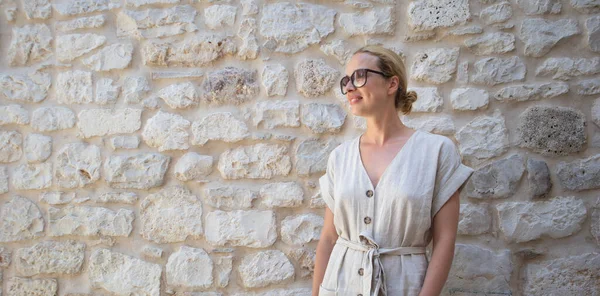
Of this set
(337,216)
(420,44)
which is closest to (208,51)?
(420,44)

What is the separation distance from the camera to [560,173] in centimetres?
259

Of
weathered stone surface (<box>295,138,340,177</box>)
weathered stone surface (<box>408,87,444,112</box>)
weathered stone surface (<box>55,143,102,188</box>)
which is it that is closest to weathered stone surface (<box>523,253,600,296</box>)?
weathered stone surface (<box>408,87,444,112</box>)

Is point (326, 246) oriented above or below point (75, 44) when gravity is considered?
below

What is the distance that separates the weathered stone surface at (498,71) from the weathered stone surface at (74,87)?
2100 millimetres

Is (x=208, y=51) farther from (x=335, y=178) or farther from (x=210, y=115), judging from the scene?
(x=335, y=178)

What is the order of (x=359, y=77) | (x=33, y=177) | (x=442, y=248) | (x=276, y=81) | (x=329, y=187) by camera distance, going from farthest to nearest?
(x=33, y=177)
(x=276, y=81)
(x=329, y=187)
(x=359, y=77)
(x=442, y=248)

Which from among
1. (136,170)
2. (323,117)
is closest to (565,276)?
(323,117)

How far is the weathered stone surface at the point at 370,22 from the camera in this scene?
278cm

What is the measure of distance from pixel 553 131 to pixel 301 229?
4.33 ft

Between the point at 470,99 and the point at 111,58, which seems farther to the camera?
the point at 111,58

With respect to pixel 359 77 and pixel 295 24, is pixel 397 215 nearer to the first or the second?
pixel 359 77

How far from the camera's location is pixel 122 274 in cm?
291

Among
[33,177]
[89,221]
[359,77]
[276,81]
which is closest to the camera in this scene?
[359,77]

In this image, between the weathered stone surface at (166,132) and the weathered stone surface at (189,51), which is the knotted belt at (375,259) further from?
the weathered stone surface at (189,51)
